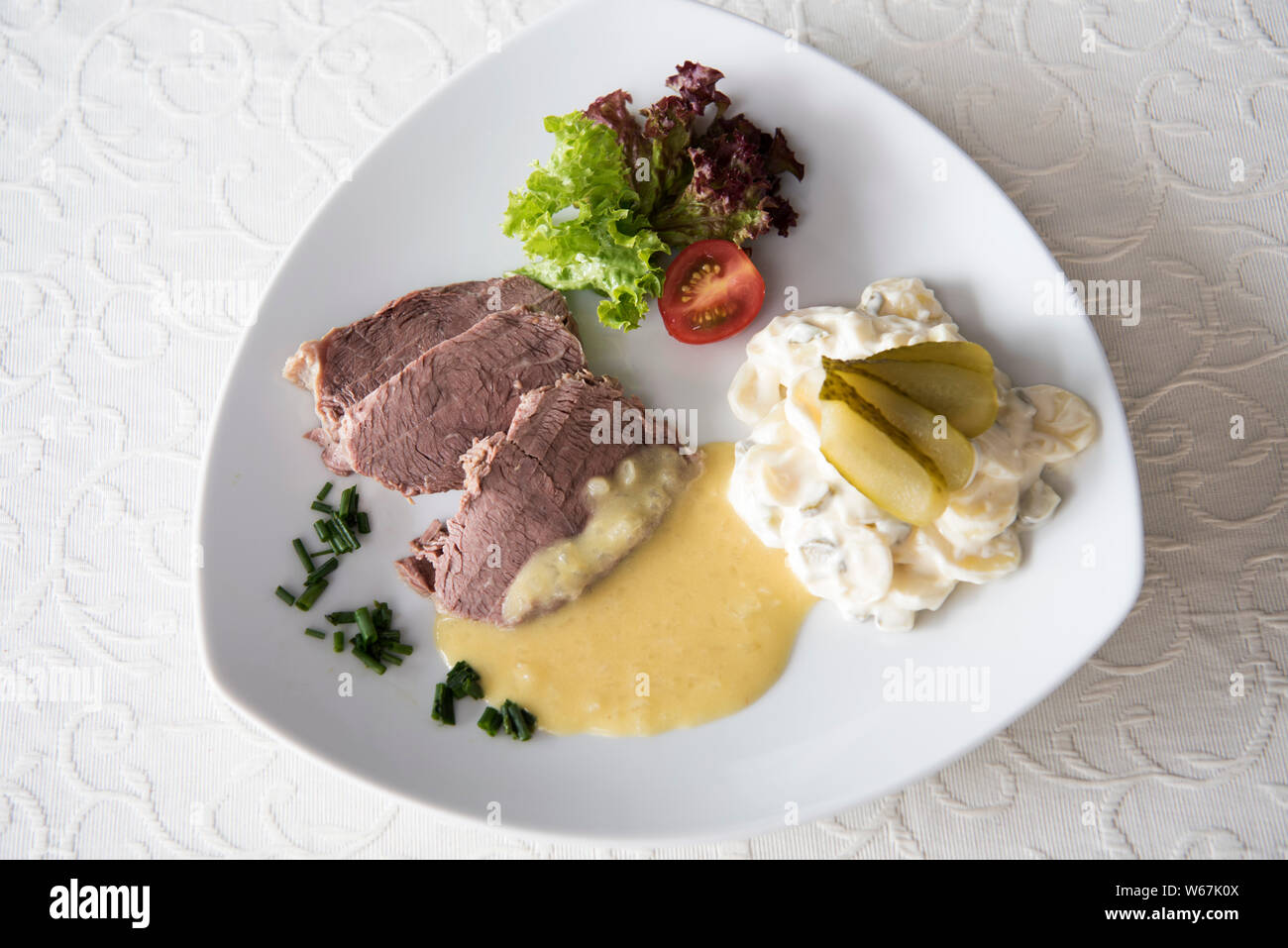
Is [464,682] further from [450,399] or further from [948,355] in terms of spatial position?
[948,355]

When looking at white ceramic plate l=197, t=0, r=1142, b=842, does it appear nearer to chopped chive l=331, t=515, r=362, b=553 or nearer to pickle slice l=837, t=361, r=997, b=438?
chopped chive l=331, t=515, r=362, b=553

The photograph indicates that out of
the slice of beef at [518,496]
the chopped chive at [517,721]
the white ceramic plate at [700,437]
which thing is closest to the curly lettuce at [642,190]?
the white ceramic plate at [700,437]

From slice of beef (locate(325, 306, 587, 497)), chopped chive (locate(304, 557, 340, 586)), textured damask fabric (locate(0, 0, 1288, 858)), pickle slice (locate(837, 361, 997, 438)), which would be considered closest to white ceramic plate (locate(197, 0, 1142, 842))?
chopped chive (locate(304, 557, 340, 586))

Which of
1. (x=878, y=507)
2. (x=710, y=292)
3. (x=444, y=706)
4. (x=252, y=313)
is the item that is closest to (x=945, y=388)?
(x=878, y=507)

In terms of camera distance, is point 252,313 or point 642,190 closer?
point 642,190

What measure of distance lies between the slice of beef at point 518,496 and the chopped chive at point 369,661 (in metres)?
0.29

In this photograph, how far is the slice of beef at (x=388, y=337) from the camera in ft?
10.6

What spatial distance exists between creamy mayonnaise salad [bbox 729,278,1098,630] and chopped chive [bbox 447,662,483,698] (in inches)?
43.5

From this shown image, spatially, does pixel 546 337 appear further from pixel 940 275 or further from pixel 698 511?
pixel 940 275

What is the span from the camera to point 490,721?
3062 millimetres

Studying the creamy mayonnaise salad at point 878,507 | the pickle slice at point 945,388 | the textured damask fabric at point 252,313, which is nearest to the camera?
the pickle slice at point 945,388

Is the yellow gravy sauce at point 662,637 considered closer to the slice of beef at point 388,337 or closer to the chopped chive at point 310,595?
the chopped chive at point 310,595

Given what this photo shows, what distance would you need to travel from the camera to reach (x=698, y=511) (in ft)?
10.5

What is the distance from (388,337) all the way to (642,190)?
107 cm
